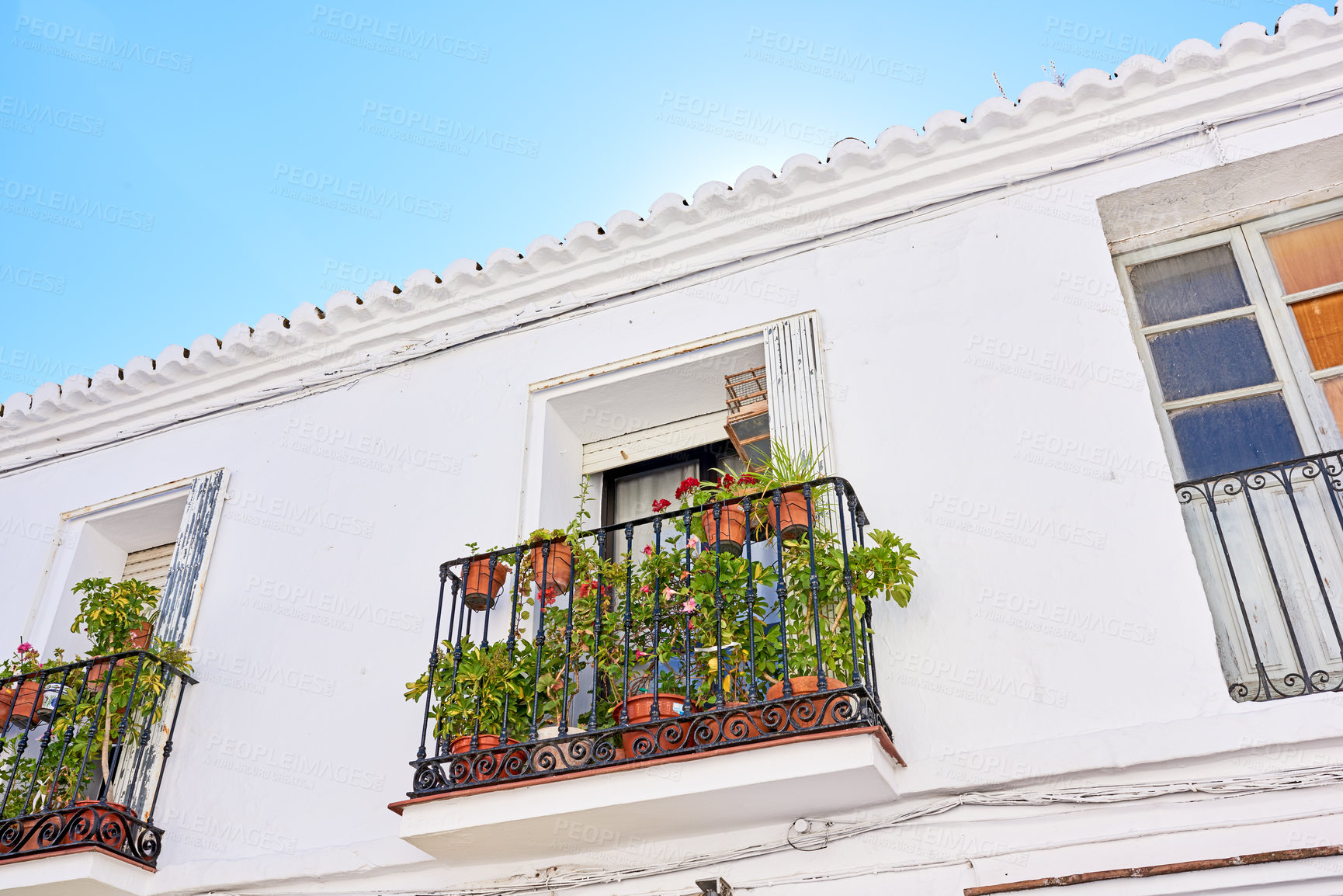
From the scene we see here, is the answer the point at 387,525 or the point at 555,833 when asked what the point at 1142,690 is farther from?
the point at 387,525

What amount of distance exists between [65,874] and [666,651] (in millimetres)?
2780

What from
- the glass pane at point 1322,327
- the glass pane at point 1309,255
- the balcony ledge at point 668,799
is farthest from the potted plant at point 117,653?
the glass pane at point 1309,255

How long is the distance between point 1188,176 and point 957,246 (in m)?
1.06

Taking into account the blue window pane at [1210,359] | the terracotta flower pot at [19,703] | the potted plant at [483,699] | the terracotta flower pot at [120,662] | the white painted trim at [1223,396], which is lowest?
the potted plant at [483,699]

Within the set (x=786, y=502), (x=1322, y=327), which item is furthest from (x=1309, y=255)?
(x=786, y=502)

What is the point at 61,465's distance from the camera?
711cm

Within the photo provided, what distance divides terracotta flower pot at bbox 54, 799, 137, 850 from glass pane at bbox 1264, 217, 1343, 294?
5.80 metres

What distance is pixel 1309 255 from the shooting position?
5.13 meters

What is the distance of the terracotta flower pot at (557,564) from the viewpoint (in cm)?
505

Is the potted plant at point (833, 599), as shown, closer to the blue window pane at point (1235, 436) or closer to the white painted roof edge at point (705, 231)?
the blue window pane at point (1235, 436)

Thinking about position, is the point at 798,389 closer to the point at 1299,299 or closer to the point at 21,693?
the point at 1299,299

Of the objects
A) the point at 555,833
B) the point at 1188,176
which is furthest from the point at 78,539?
the point at 1188,176

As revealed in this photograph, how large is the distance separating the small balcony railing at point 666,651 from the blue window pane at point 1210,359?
159 centimetres

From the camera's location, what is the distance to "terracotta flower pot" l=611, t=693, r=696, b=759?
163 inches
